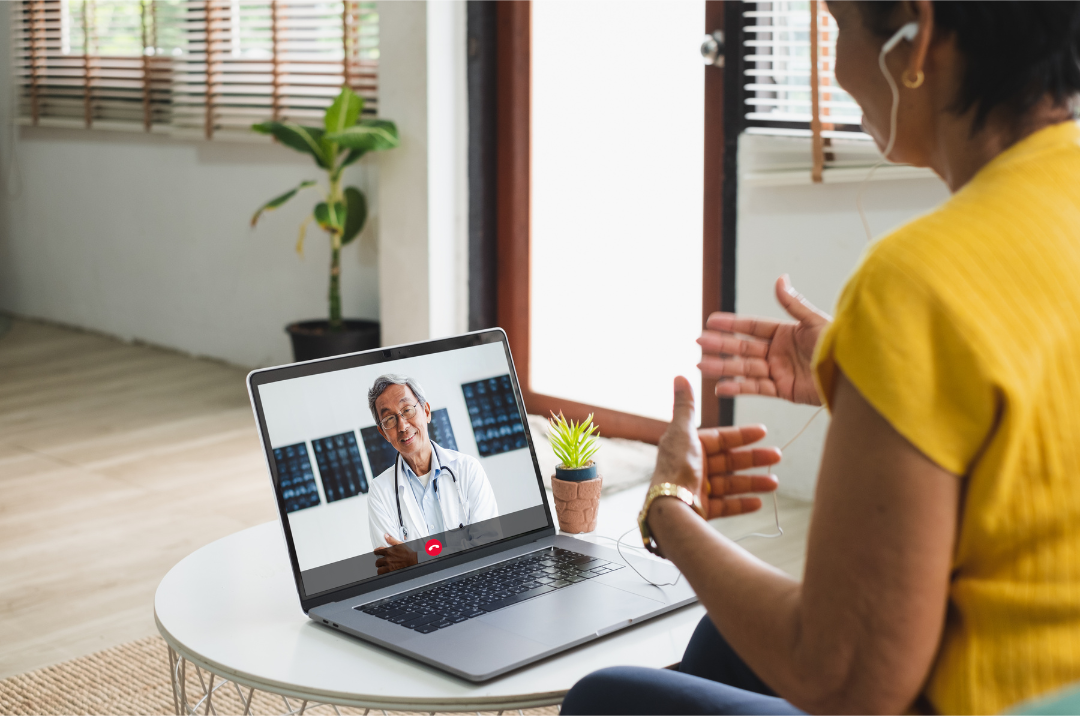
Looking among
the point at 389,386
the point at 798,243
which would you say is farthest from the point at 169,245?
the point at 389,386

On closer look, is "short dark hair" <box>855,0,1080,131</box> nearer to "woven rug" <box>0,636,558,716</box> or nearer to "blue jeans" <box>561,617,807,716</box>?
"blue jeans" <box>561,617,807,716</box>

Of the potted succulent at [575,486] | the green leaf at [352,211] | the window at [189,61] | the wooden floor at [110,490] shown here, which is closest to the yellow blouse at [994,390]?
the potted succulent at [575,486]

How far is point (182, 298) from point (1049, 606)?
4801 mm

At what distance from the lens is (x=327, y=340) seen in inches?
154

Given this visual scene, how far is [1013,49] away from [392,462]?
2.46 feet

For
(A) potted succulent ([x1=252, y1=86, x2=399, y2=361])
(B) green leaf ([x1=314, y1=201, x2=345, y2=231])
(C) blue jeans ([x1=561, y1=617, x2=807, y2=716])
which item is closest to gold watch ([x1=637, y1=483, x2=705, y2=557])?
(C) blue jeans ([x1=561, y1=617, x2=807, y2=716])

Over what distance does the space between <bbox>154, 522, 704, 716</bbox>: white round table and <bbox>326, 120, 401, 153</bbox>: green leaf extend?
8.39ft

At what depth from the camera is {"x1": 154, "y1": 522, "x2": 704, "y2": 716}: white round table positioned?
38.8 inches

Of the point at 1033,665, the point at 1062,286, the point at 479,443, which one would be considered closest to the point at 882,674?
the point at 1033,665

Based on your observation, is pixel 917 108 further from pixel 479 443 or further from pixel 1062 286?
pixel 479 443

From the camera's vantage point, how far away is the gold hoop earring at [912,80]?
2.42 ft

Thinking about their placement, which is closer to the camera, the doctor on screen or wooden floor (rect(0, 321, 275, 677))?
the doctor on screen

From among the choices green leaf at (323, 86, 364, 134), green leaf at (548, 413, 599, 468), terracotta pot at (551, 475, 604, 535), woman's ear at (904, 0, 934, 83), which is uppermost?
green leaf at (323, 86, 364, 134)

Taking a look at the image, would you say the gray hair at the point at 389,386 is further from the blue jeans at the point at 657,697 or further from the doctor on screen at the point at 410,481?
the blue jeans at the point at 657,697
